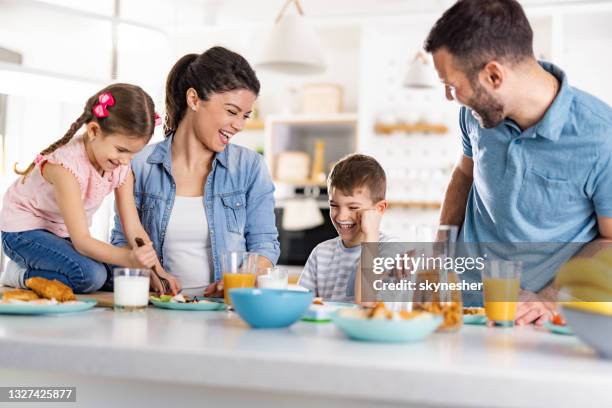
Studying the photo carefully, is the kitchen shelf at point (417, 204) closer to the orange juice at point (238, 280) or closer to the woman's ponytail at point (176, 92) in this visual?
the woman's ponytail at point (176, 92)

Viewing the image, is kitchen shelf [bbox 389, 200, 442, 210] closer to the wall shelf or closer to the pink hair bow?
the wall shelf

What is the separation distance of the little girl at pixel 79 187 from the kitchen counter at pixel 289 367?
1018 millimetres

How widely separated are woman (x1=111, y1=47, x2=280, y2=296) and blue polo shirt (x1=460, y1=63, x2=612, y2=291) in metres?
0.77

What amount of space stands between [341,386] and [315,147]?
17.1 feet

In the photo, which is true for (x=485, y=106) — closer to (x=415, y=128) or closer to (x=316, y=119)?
(x=415, y=128)

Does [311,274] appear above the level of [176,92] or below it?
below

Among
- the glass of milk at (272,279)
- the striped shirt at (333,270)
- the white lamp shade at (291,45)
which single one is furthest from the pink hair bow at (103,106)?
the white lamp shade at (291,45)

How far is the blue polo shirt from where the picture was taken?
72.3 inches

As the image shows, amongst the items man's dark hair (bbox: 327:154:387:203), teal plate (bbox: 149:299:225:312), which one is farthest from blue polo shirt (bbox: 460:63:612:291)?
teal plate (bbox: 149:299:225:312)

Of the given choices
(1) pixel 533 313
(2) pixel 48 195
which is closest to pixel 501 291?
(1) pixel 533 313

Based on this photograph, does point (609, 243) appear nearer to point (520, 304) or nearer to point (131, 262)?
point (520, 304)

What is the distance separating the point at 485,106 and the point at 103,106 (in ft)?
3.95

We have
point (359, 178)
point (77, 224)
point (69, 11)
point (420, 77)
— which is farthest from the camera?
point (420, 77)

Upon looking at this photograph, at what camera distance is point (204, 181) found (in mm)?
2408
